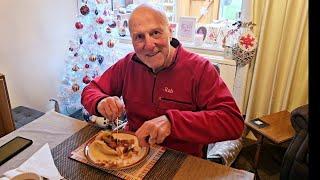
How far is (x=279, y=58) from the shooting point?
91.7 inches

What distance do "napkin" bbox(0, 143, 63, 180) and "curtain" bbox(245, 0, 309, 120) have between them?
1904 mm

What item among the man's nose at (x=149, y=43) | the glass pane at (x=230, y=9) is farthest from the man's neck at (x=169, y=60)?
the glass pane at (x=230, y=9)

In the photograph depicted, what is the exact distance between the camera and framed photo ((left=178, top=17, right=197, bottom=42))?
270cm

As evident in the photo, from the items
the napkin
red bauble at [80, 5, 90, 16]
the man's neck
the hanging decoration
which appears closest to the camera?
the napkin

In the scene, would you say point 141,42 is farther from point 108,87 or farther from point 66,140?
point 66,140

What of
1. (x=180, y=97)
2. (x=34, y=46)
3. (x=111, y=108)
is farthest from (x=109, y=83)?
(x=34, y=46)

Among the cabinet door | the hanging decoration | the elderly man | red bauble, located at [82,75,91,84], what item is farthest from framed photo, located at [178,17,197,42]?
the cabinet door

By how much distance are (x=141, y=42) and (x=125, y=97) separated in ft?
1.01

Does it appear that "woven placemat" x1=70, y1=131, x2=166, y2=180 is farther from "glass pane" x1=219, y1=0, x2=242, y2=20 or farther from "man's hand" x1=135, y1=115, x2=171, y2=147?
"glass pane" x1=219, y1=0, x2=242, y2=20

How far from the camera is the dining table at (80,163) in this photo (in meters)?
0.92

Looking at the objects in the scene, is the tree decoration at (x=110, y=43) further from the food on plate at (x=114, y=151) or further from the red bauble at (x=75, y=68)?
the food on plate at (x=114, y=151)

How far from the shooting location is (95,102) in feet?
4.09

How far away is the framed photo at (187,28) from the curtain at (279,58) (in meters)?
0.63
